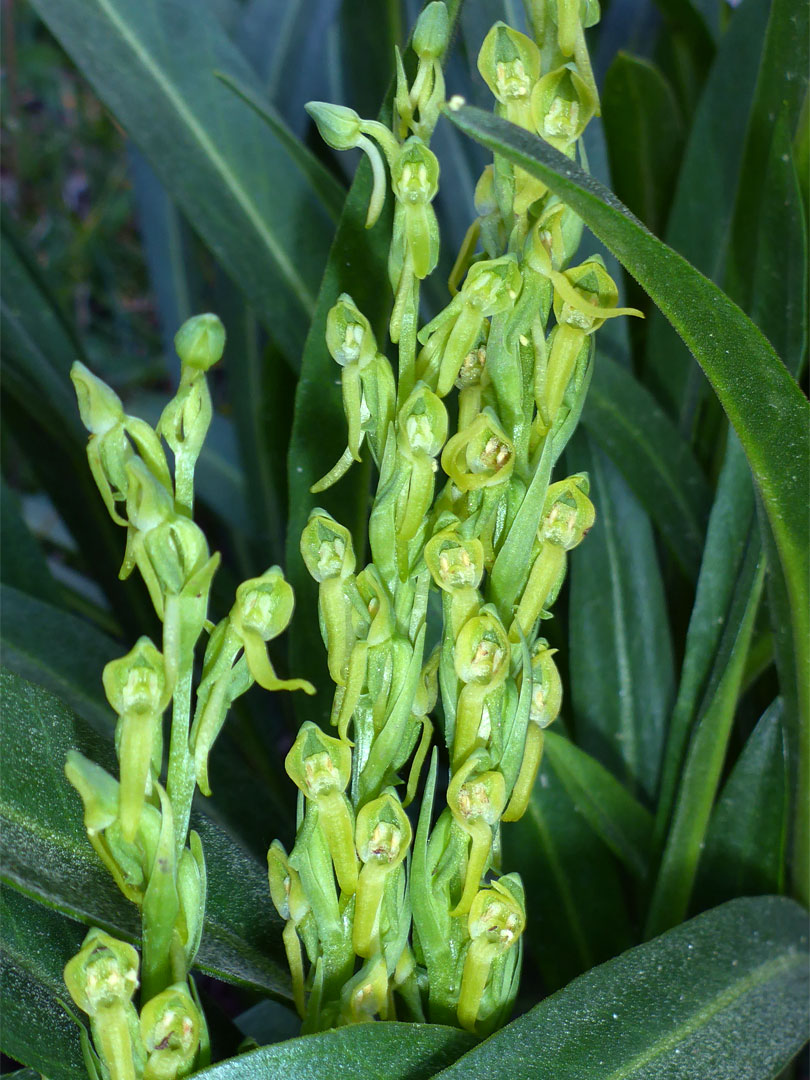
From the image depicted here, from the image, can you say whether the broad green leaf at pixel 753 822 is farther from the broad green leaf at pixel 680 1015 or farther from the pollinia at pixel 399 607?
the pollinia at pixel 399 607

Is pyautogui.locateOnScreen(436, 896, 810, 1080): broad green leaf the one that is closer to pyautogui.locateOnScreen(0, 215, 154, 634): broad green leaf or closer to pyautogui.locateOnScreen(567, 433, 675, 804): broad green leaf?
pyautogui.locateOnScreen(567, 433, 675, 804): broad green leaf

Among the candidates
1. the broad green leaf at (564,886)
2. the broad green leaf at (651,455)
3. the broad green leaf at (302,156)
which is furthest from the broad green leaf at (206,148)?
the broad green leaf at (564,886)

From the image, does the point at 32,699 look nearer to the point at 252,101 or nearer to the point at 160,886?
the point at 160,886

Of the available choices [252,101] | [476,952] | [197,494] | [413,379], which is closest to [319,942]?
[476,952]

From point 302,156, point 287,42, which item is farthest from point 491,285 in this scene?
point 287,42

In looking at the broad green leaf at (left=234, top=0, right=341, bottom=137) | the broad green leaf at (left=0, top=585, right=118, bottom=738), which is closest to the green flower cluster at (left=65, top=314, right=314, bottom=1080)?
the broad green leaf at (left=0, top=585, right=118, bottom=738)

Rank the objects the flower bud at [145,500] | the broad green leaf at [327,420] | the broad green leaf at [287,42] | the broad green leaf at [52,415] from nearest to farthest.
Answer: the flower bud at [145,500] → the broad green leaf at [327,420] → the broad green leaf at [52,415] → the broad green leaf at [287,42]
